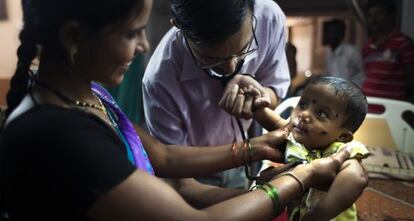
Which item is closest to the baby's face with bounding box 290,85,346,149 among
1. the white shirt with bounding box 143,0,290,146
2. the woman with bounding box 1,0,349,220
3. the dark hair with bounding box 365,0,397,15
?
the woman with bounding box 1,0,349,220

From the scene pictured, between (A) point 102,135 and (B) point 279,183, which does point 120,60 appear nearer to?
(A) point 102,135

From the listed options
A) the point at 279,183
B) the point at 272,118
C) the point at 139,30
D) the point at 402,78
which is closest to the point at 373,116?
the point at 402,78

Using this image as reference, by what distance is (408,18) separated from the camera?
2.99 metres

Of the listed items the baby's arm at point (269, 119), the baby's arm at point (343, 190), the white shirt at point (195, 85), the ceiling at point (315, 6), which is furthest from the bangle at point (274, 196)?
the ceiling at point (315, 6)

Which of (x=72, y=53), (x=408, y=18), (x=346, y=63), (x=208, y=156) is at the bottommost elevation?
(x=346, y=63)

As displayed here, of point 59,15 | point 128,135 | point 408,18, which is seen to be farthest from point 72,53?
point 408,18

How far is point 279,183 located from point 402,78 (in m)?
1.95

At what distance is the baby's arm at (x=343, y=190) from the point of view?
98 cm

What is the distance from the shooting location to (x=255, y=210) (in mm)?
855

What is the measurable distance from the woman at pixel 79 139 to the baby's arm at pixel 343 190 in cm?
10

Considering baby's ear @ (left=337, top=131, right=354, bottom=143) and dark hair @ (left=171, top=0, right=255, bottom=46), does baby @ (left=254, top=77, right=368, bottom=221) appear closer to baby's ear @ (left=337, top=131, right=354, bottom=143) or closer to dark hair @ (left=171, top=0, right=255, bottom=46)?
baby's ear @ (left=337, top=131, right=354, bottom=143)

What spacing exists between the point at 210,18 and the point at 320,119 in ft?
1.24

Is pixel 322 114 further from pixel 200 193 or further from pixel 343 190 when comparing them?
pixel 200 193

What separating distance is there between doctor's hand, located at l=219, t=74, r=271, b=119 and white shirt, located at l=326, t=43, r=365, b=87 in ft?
7.02
